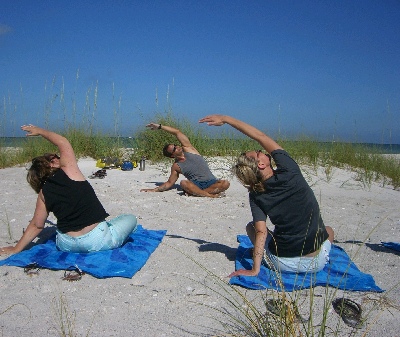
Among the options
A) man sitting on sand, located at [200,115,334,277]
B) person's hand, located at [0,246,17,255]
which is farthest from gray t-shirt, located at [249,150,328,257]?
person's hand, located at [0,246,17,255]

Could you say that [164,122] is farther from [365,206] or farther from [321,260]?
[321,260]

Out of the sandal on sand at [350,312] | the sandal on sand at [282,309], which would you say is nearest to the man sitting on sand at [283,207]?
the sandal on sand at [350,312]

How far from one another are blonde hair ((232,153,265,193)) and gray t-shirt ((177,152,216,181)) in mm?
3498

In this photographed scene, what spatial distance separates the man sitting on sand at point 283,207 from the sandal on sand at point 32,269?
171cm

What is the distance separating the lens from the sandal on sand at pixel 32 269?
3.26 metres

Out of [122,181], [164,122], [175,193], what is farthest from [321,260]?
[164,122]

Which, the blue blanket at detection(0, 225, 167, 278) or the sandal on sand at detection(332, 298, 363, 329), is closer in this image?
the sandal on sand at detection(332, 298, 363, 329)

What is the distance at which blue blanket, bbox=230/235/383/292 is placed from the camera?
9.90 feet

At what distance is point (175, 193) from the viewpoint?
22.2 ft

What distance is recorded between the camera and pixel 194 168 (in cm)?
663

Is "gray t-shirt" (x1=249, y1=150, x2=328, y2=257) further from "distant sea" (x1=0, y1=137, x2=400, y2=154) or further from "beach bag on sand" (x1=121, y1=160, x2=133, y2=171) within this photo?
"distant sea" (x1=0, y1=137, x2=400, y2=154)

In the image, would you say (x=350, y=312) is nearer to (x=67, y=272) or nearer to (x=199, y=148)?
(x=67, y=272)

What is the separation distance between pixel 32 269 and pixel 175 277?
1.25m

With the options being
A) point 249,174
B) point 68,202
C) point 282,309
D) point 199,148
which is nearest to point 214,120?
point 249,174
